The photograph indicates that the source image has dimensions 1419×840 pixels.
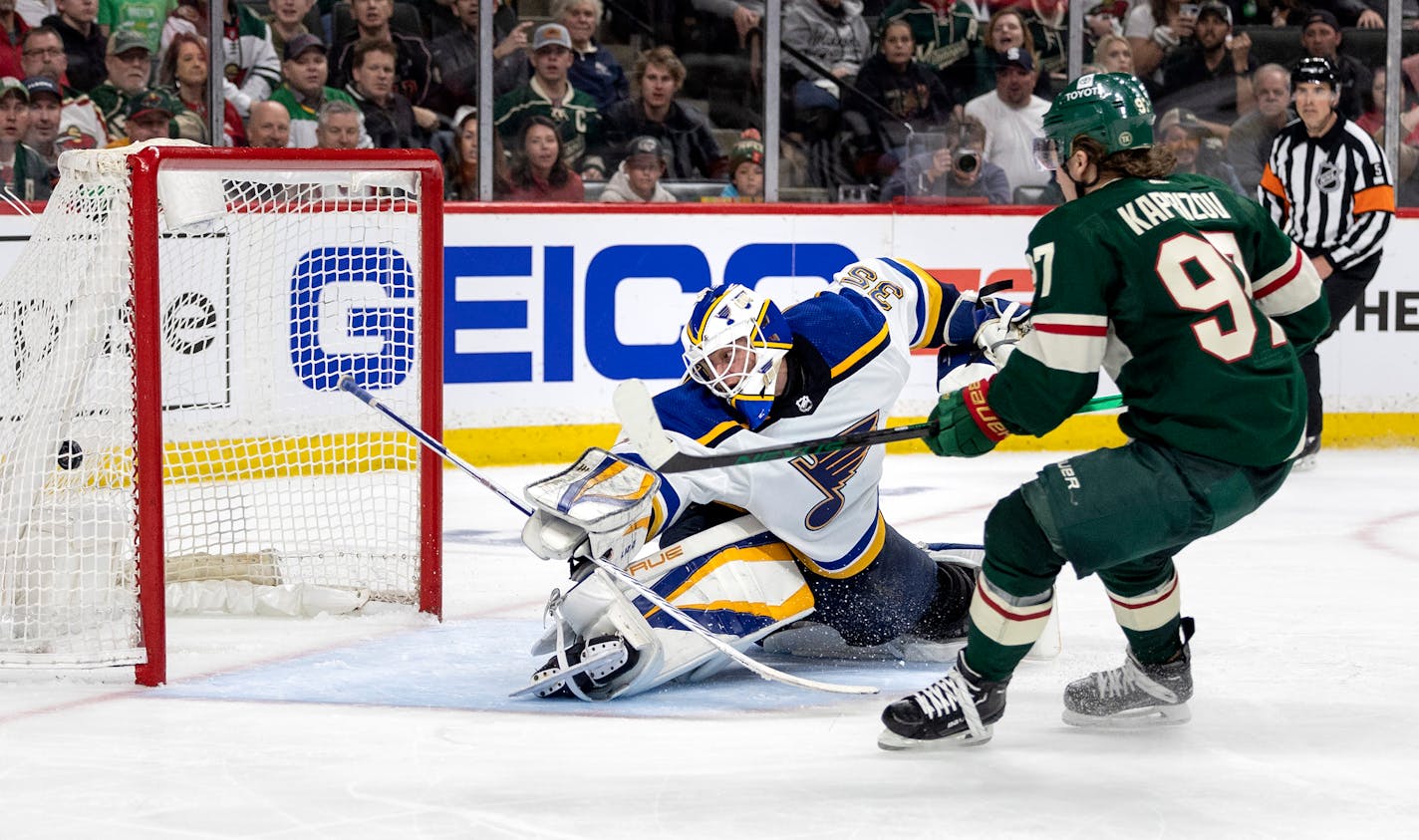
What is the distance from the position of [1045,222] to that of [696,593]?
0.93m

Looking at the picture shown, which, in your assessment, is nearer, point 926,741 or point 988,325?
point 926,741

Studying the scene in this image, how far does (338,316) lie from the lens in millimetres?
4605

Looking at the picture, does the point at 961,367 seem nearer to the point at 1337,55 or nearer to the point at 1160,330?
the point at 1160,330

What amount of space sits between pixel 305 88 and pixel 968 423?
12.9ft

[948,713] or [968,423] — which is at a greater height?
[968,423]

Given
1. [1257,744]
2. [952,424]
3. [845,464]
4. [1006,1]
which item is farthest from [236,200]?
[1006,1]

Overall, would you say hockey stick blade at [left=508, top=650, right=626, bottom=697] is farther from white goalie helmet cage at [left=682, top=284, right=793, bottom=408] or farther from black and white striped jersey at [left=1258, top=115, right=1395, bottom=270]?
black and white striped jersey at [left=1258, top=115, right=1395, bottom=270]

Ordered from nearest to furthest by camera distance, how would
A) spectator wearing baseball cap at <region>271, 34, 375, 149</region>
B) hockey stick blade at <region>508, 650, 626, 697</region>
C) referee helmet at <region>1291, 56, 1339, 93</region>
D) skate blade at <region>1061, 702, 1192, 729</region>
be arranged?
1. skate blade at <region>1061, 702, 1192, 729</region>
2. hockey stick blade at <region>508, 650, 626, 697</region>
3. referee helmet at <region>1291, 56, 1339, 93</region>
4. spectator wearing baseball cap at <region>271, 34, 375, 149</region>

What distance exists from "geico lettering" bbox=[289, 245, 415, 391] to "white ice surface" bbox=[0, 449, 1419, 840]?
910 millimetres

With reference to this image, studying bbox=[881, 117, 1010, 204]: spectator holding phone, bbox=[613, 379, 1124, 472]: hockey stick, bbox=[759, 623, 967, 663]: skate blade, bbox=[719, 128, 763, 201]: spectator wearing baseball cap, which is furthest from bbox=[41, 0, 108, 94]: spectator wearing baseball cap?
bbox=[613, 379, 1124, 472]: hockey stick

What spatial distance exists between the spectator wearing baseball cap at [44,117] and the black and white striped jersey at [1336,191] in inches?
150

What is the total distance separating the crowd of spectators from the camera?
575 centimetres

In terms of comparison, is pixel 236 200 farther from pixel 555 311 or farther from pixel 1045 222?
pixel 1045 222

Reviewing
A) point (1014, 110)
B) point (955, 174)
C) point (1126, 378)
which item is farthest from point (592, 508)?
point (1014, 110)
